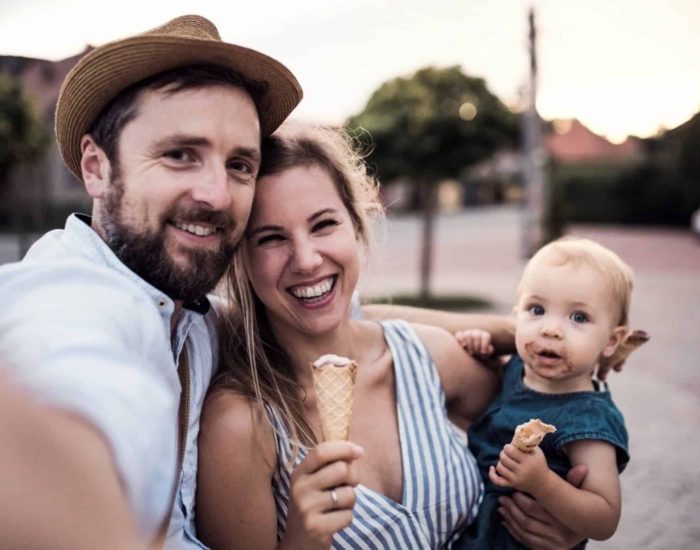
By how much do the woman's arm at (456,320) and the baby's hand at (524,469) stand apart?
3.09 ft

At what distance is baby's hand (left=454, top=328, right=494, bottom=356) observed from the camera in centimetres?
295

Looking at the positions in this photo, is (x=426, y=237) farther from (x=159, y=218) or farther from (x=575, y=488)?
(x=159, y=218)

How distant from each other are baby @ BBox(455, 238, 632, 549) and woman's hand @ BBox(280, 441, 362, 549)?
2.11 ft

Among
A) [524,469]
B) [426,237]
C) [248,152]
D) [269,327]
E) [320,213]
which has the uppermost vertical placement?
[248,152]

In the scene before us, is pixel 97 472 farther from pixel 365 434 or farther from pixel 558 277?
pixel 558 277

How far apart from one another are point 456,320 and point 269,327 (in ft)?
3.42

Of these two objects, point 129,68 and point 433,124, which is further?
point 433,124

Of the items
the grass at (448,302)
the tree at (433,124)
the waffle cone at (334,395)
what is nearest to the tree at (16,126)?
the tree at (433,124)

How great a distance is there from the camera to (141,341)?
1.67 m

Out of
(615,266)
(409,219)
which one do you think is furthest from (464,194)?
(615,266)

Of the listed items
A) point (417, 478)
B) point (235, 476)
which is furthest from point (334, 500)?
point (417, 478)

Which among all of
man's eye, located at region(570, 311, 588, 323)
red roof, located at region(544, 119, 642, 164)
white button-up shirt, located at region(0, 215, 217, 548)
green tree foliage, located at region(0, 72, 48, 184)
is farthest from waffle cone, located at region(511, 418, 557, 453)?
red roof, located at region(544, 119, 642, 164)

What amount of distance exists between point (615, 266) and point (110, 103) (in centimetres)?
175

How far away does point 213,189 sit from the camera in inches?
78.0
